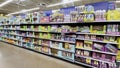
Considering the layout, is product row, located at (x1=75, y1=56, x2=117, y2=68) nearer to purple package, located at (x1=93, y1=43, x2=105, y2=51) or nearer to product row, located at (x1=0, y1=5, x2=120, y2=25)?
purple package, located at (x1=93, y1=43, x2=105, y2=51)

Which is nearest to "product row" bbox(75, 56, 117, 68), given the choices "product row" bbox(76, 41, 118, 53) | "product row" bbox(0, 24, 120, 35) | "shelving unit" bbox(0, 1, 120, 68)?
"shelving unit" bbox(0, 1, 120, 68)

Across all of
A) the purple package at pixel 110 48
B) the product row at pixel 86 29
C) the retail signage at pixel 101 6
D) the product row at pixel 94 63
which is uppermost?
the retail signage at pixel 101 6

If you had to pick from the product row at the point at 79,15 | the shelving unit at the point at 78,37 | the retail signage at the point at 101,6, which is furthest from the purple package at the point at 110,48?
the retail signage at the point at 101,6

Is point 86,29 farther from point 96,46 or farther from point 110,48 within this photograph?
point 110,48

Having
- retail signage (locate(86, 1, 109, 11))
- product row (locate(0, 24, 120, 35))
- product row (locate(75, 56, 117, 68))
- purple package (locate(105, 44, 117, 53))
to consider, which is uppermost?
retail signage (locate(86, 1, 109, 11))

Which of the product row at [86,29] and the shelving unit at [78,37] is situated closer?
the product row at [86,29]

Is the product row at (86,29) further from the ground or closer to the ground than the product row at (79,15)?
closer to the ground

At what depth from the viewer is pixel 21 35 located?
328 inches

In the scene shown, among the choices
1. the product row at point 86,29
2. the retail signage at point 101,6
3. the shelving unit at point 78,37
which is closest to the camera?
the product row at point 86,29

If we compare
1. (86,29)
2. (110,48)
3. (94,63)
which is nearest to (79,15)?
(86,29)

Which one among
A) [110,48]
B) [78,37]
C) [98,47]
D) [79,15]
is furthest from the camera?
[78,37]

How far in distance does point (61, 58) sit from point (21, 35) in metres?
4.04

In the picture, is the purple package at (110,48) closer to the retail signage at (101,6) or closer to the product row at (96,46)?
the product row at (96,46)

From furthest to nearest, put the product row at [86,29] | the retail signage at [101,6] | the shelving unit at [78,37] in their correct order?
1. the retail signage at [101,6]
2. the shelving unit at [78,37]
3. the product row at [86,29]
